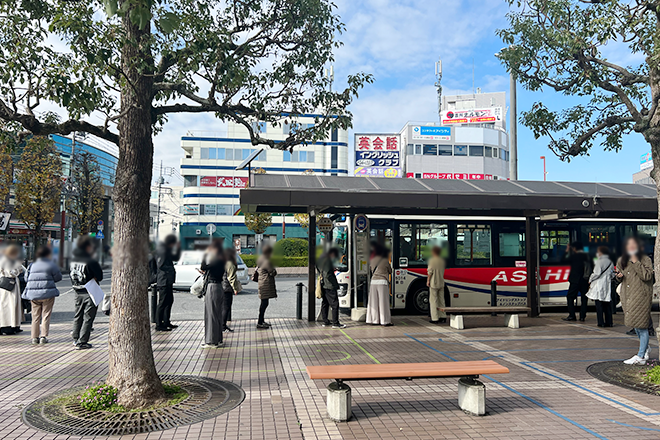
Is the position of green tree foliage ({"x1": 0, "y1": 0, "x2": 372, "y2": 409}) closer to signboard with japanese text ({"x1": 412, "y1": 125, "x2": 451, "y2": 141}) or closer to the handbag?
the handbag

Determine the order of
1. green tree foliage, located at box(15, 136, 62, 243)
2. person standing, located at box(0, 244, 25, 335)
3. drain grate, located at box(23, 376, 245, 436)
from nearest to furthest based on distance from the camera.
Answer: drain grate, located at box(23, 376, 245, 436) < person standing, located at box(0, 244, 25, 335) < green tree foliage, located at box(15, 136, 62, 243)

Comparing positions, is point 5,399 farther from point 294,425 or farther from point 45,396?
point 294,425

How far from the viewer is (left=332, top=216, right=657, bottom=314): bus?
1235 centimetres

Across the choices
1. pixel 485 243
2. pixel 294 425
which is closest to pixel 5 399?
pixel 294 425

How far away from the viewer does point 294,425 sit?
4.90m

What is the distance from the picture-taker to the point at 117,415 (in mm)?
5090

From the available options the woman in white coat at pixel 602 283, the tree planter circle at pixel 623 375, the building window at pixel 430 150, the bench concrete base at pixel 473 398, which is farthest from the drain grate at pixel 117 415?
the building window at pixel 430 150

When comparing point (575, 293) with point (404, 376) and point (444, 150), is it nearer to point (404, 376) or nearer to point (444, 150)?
point (404, 376)

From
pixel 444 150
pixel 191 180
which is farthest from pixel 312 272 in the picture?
pixel 191 180

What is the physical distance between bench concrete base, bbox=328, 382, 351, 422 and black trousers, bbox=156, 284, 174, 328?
6031 mm

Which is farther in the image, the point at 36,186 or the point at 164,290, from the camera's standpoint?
the point at 36,186

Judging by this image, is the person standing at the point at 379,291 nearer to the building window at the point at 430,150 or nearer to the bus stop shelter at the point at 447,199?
the bus stop shelter at the point at 447,199

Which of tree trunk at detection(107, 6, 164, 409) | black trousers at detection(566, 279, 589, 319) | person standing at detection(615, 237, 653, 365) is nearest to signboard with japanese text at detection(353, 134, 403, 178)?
black trousers at detection(566, 279, 589, 319)

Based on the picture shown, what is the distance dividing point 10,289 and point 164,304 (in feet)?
9.48
